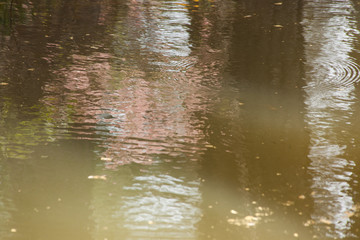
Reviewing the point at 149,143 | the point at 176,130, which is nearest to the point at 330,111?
the point at 176,130

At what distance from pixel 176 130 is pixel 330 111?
1.78m

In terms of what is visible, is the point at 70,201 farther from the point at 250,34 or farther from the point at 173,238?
the point at 250,34

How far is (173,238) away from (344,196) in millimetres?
1461

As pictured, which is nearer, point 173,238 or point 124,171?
point 173,238

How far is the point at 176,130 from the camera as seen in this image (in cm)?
485

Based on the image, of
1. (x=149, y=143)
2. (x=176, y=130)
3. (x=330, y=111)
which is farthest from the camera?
(x=330, y=111)

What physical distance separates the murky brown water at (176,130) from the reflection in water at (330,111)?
0.7 inches

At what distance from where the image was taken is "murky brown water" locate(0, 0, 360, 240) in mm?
3531

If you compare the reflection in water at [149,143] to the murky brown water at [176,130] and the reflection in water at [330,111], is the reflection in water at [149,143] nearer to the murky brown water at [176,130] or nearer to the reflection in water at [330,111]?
the murky brown water at [176,130]

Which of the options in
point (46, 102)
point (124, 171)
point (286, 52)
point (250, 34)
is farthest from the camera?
point (250, 34)

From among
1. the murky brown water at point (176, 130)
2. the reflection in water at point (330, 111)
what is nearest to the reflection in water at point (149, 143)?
the murky brown water at point (176, 130)

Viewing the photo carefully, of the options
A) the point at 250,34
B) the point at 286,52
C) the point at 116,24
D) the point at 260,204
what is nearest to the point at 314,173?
the point at 260,204

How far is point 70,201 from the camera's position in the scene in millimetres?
3666

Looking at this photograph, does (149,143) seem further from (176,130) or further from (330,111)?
(330,111)
